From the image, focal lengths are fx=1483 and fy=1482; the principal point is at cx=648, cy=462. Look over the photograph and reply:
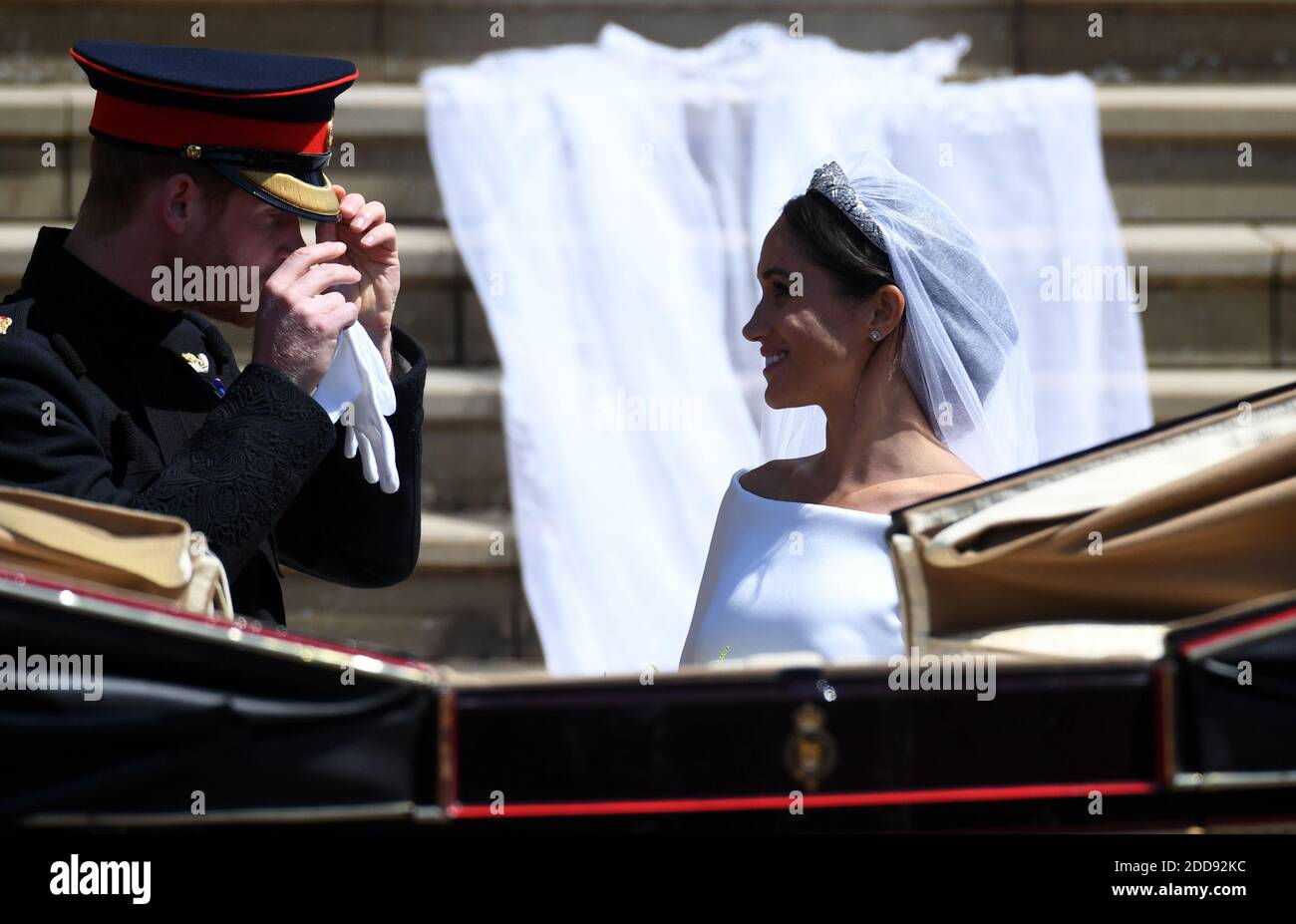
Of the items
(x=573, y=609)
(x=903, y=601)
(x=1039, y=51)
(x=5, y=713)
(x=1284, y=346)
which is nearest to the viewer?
(x=5, y=713)

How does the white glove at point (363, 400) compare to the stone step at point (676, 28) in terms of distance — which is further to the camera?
the stone step at point (676, 28)

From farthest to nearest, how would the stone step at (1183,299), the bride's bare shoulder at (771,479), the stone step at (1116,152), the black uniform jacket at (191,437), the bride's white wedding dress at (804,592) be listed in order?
1. the stone step at (1116,152)
2. the stone step at (1183,299)
3. the bride's bare shoulder at (771,479)
4. the bride's white wedding dress at (804,592)
5. the black uniform jacket at (191,437)

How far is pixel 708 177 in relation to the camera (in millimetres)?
4840

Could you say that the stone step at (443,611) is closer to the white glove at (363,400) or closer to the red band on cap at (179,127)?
the white glove at (363,400)

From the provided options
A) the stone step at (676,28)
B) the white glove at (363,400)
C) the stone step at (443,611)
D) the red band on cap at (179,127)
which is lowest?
the stone step at (443,611)

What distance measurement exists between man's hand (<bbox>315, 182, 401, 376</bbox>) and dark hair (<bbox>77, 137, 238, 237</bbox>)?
0.81 ft

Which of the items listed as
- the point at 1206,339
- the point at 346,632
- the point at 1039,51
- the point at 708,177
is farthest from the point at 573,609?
the point at 1039,51

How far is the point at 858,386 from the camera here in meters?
2.58

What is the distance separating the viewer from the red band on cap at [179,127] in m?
2.26

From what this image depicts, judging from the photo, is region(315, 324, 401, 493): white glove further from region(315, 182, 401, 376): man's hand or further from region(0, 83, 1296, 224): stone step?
region(0, 83, 1296, 224): stone step

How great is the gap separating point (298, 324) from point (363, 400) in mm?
260

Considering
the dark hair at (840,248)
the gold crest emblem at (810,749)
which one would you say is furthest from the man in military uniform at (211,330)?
the gold crest emblem at (810,749)
